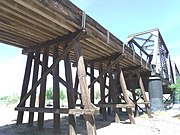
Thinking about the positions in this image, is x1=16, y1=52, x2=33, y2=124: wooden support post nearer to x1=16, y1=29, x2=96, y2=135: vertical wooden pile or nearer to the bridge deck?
x1=16, y1=29, x2=96, y2=135: vertical wooden pile

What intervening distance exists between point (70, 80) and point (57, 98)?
0.79 m

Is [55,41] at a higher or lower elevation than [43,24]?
lower

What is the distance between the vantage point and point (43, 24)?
5262 millimetres

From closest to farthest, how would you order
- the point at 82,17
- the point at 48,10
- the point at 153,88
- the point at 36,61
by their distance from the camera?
1. the point at 48,10
2. the point at 82,17
3. the point at 36,61
4. the point at 153,88

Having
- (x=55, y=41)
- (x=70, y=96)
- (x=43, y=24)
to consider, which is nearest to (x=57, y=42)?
(x=55, y=41)

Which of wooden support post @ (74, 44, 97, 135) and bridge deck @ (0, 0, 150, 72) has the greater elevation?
bridge deck @ (0, 0, 150, 72)

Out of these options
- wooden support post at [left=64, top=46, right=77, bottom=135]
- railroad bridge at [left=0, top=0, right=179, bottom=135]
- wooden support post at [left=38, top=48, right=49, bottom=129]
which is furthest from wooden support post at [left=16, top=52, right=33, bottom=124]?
wooden support post at [left=64, top=46, right=77, bottom=135]

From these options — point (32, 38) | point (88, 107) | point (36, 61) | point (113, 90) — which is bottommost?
point (88, 107)

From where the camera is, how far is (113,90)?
342 inches

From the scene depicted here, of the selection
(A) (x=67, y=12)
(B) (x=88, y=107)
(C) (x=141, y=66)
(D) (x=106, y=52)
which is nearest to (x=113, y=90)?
(D) (x=106, y=52)

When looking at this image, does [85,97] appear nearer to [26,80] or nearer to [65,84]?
[65,84]

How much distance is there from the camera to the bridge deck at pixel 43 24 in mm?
4375

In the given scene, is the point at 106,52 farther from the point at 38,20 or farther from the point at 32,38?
the point at 38,20

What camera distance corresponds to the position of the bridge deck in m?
4.38
